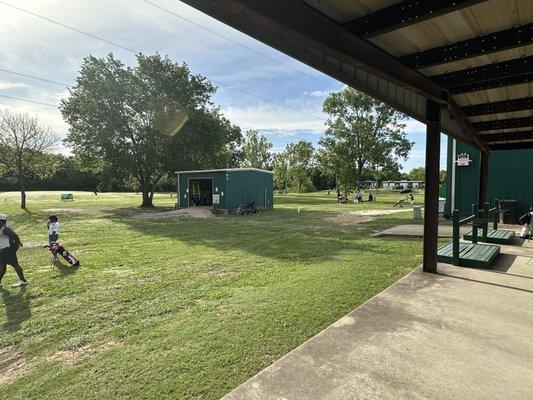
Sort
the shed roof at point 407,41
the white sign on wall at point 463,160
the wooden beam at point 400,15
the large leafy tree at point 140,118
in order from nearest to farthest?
the shed roof at point 407,41 < the wooden beam at point 400,15 < the white sign on wall at point 463,160 < the large leafy tree at point 140,118

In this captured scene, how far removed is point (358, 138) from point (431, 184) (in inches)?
1260

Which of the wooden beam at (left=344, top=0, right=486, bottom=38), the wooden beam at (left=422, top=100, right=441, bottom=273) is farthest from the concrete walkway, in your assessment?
the wooden beam at (left=344, top=0, right=486, bottom=38)

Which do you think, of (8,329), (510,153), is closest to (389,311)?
(8,329)

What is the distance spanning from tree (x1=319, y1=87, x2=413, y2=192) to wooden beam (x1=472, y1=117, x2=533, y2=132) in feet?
92.2

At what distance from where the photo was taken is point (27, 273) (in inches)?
287

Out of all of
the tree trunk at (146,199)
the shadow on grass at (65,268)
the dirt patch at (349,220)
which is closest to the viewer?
the shadow on grass at (65,268)

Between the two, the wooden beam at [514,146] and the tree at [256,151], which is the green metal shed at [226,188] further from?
the tree at [256,151]

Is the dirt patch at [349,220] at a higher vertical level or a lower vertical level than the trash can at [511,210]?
lower

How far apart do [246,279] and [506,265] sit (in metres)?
5.33

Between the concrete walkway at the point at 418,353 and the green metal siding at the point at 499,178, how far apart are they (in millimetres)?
10965

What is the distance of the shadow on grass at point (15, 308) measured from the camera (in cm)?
452

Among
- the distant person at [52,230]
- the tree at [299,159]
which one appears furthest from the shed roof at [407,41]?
the tree at [299,159]

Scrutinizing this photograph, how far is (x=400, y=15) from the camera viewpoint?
3.19m

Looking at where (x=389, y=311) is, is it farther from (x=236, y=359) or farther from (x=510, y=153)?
(x=510, y=153)
